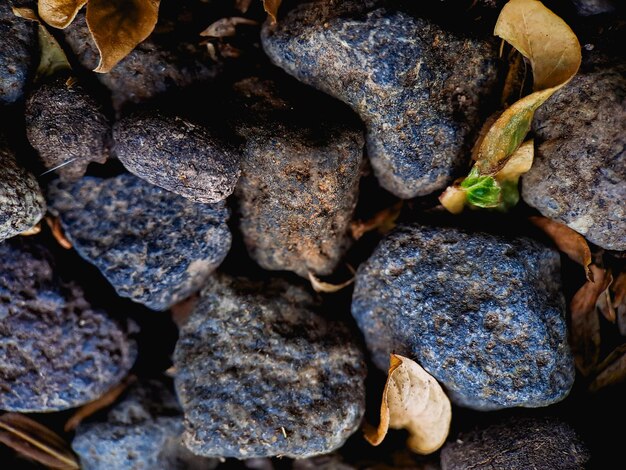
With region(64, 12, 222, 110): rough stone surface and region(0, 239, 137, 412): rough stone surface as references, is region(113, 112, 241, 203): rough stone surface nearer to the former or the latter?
region(64, 12, 222, 110): rough stone surface

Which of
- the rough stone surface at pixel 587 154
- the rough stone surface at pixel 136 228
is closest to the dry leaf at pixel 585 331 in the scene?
the rough stone surface at pixel 587 154

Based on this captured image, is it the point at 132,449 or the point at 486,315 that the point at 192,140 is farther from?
the point at 132,449

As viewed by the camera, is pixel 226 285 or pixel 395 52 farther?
pixel 226 285

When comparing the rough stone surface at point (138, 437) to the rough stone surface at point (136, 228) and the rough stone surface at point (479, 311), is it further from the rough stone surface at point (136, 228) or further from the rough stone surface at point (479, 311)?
the rough stone surface at point (479, 311)

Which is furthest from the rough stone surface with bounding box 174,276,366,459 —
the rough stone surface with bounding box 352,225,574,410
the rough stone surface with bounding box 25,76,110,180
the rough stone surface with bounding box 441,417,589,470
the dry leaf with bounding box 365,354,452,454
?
the rough stone surface with bounding box 25,76,110,180

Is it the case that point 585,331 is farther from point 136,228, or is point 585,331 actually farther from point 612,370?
point 136,228

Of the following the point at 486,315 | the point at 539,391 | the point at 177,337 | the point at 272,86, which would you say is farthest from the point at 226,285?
the point at 539,391
